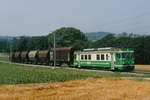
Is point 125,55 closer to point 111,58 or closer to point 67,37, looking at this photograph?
point 111,58

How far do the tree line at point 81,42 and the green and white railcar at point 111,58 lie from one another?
67.4 feet

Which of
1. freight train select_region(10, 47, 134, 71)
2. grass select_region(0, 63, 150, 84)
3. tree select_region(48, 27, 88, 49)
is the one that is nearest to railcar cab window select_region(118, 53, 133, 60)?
freight train select_region(10, 47, 134, 71)

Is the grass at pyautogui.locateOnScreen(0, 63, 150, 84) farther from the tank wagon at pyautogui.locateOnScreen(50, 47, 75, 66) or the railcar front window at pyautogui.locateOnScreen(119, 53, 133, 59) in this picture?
the tank wagon at pyautogui.locateOnScreen(50, 47, 75, 66)

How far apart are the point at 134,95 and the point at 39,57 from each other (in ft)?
157

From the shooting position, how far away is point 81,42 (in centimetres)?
10712

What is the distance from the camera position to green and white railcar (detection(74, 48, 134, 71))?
3198 centimetres

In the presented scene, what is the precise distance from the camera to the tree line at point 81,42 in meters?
70.8

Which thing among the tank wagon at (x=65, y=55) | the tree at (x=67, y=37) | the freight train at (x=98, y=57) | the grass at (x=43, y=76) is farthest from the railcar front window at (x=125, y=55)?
the tree at (x=67, y=37)

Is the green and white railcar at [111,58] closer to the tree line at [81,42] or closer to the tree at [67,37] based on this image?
the tree line at [81,42]

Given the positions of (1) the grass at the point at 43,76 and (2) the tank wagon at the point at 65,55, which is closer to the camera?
(1) the grass at the point at 43,76

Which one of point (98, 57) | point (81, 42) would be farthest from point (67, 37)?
point (98, 57)

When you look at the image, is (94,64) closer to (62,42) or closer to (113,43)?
(113,43)

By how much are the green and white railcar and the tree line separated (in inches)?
809

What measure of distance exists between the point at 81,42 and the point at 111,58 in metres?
74.3
